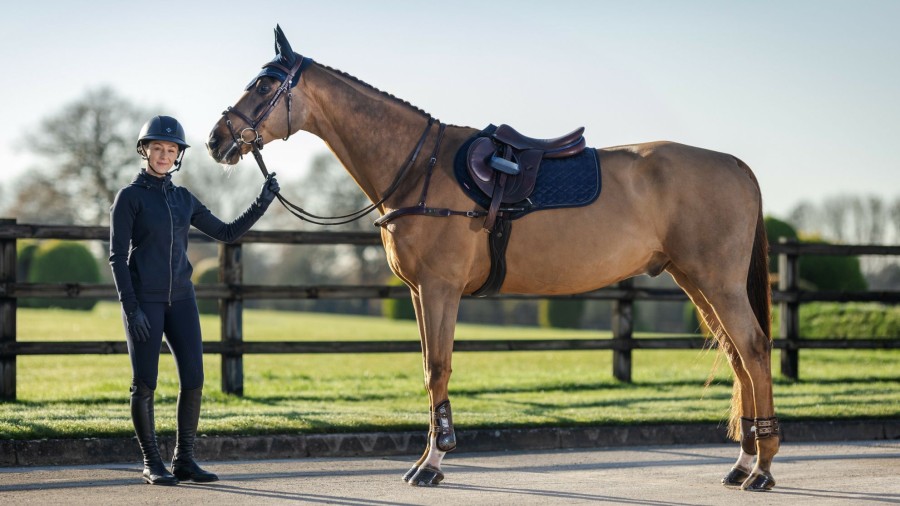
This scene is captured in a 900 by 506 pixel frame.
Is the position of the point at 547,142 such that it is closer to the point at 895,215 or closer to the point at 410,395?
the point at 410,395

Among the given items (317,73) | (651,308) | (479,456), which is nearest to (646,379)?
(479,456)

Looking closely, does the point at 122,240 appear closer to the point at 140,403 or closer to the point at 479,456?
the point at 140,403

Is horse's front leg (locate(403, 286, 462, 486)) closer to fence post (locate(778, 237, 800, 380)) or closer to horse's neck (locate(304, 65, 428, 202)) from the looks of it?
horse's neck (locate(304, 65, 428, 202))

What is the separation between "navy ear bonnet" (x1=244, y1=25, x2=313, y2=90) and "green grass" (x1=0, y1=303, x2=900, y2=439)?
264 centimetres

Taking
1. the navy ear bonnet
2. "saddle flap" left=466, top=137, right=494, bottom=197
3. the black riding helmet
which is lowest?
"saddle flap" left=466, top=137, right=494, bottom=197

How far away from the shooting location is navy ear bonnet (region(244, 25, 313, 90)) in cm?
586

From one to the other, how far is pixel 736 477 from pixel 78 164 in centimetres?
3593

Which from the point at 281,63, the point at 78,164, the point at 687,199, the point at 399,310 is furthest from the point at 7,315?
the point at 78,164

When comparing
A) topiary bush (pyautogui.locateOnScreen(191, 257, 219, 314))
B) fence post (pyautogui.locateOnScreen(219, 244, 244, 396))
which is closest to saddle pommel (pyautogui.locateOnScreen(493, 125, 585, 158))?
fence post (pyautogui.locateOnScreen(219, 244, 244, 396))

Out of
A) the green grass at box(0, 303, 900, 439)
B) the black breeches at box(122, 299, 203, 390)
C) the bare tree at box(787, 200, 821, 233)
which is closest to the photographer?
the black breeches at box(122, 299, 203, 390)

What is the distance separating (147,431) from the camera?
5637mm

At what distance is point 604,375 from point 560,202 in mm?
6667

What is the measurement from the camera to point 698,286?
5.93 metres

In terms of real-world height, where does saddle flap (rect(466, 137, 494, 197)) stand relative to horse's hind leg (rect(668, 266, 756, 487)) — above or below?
above
